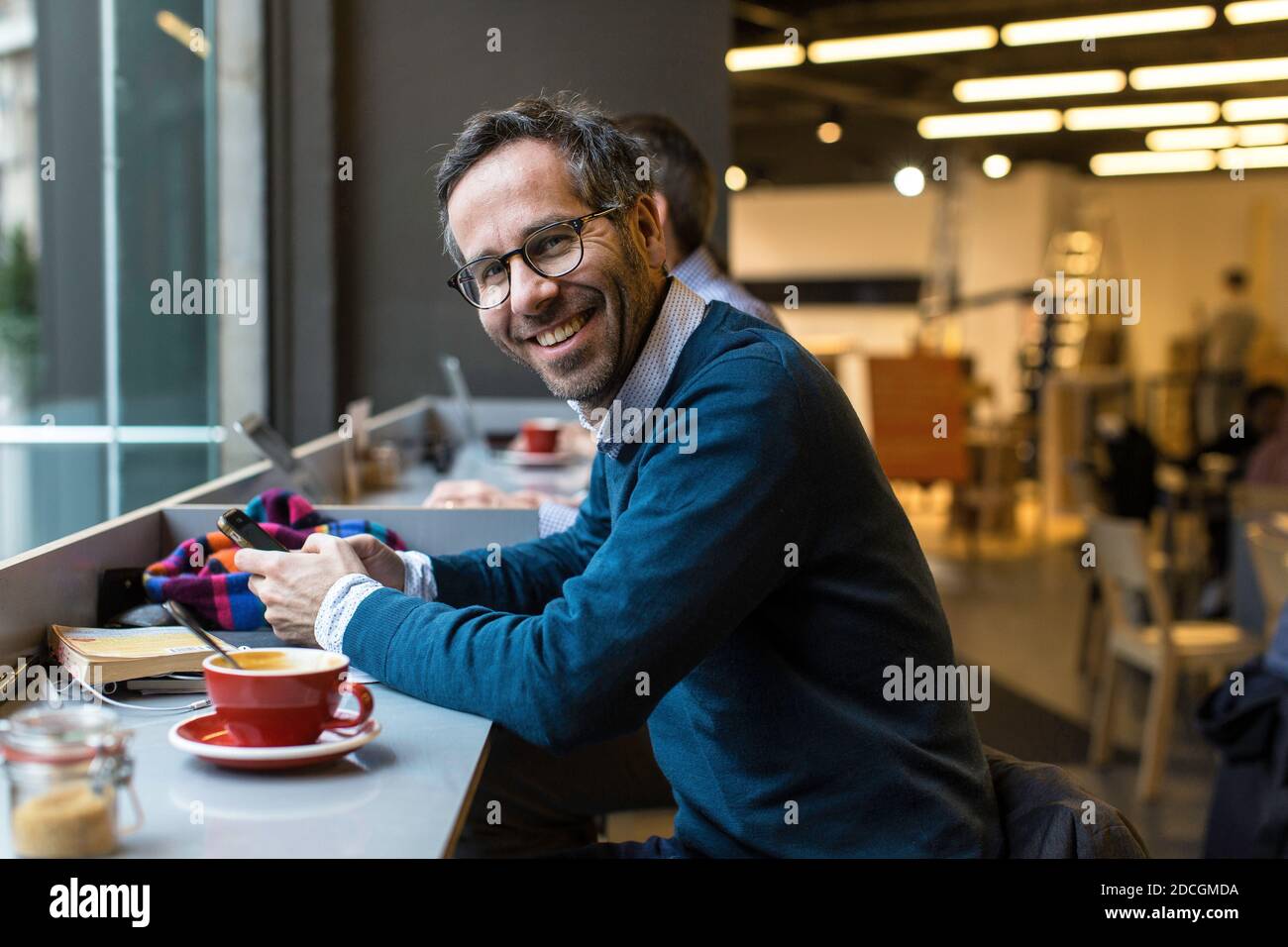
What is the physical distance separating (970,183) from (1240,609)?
10.7 m

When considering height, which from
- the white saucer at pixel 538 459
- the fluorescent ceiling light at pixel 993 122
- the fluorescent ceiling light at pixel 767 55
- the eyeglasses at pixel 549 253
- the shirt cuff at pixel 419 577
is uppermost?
the fluorescent ceiling light at pixel 993 122

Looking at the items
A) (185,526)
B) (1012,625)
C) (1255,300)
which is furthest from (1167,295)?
(185,526)

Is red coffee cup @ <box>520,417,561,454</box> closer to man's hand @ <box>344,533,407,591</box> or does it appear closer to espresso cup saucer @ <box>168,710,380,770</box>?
man's hand @ <box>344,533,407,591</box>

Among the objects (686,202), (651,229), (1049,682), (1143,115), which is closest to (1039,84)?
(1143,115)

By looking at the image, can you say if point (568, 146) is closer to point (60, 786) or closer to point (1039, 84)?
point (60, 786)

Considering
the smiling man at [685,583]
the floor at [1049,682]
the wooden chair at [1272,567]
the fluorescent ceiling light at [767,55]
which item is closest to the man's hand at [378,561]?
the smiling man at [685,583]

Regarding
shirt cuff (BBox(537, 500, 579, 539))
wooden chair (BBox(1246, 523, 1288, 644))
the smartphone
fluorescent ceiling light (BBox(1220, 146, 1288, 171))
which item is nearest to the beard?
the smartphone

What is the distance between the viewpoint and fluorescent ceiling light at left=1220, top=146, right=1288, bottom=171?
35.3 ft

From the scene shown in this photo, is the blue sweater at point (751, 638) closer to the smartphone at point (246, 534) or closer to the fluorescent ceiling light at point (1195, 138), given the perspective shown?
the smartphone at point (246, 534)

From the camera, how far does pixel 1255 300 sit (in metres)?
14.4

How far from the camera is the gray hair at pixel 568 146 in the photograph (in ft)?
4.48

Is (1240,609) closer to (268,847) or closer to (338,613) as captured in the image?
(338,613)

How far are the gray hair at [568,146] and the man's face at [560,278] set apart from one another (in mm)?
12

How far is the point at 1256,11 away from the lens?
6.16 m
